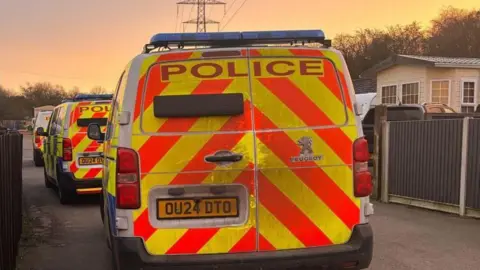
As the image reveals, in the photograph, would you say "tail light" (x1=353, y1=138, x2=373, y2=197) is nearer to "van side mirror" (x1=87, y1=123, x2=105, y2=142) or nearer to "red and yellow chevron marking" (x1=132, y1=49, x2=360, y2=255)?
"red and yellow chevron marking" (x1=132, y1=49, x2=360, y2=255)

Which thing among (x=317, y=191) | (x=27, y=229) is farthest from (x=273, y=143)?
(x=27, y=229)

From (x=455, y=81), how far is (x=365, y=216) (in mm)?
18085

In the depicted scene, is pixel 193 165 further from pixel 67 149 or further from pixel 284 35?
pixel 67 149

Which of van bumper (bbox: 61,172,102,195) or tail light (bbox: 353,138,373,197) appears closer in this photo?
tail light (bbox: 353,138,373,197)

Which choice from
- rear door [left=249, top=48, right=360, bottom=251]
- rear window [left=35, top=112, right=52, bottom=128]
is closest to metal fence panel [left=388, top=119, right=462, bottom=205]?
rear door [left=249, top=48, right=360, bottom=251]

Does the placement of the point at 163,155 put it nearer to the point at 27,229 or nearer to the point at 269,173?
the point at 269,173

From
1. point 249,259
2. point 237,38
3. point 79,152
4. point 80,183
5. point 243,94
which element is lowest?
point 80,183

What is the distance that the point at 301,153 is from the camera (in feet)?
12.8

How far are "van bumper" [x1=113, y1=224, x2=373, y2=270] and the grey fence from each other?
507 centimetres

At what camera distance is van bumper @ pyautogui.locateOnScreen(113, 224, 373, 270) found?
148 inches

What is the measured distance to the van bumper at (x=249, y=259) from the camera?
12.3ft

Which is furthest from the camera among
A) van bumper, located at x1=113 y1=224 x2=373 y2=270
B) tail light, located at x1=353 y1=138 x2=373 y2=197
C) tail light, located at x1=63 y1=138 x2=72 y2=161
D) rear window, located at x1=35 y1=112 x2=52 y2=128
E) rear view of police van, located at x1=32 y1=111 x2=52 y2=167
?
rear window, located at x1=35 y1=112 x2=52 y2=128

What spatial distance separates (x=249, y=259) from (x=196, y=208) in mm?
529

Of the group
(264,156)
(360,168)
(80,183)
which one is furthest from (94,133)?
(80,183)
